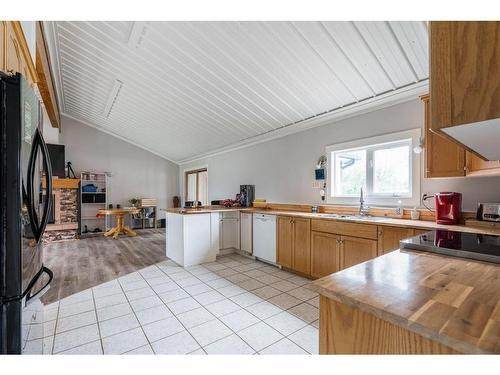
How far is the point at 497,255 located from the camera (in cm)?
112

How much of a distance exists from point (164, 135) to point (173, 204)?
2.98 meters

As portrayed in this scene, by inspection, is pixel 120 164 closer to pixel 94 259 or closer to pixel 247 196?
pixel 94 259

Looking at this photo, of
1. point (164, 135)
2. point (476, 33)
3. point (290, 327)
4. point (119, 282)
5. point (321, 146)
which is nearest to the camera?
point (476, 33)

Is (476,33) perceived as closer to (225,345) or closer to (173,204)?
(225,345)

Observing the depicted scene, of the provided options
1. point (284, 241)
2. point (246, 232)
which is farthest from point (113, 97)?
point (284, 241)

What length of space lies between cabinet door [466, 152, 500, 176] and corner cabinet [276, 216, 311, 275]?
1.66 metres

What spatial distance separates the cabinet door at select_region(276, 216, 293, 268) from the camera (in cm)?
341

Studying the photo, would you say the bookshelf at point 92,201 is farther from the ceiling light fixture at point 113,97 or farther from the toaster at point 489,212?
the toaster at point 489,212

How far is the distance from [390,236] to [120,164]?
747cm

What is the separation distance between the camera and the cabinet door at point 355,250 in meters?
2.50

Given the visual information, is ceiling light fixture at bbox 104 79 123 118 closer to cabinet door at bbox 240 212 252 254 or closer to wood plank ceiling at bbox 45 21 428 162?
wood plank ceiling at bbox 45 21 428 162

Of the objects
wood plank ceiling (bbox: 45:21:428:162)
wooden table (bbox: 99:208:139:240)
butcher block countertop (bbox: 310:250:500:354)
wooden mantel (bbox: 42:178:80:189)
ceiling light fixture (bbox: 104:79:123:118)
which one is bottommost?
wooden table (bbox: 99:208:139:240)

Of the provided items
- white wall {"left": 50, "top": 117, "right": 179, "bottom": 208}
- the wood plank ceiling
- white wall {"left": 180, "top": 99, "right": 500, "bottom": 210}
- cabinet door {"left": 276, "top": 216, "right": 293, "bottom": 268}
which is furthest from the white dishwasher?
white wall {"left": 50, "top": 117, "right": 179, "bottom": 208}
